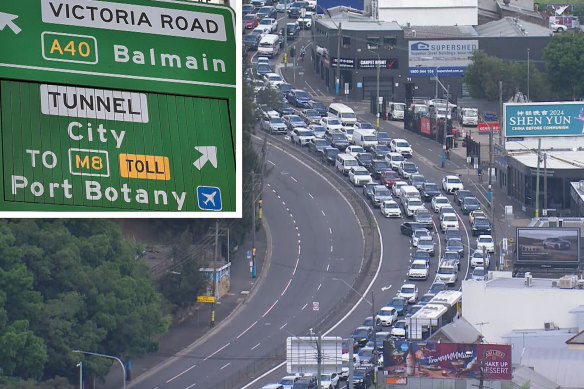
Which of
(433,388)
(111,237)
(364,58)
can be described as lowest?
(433,388)

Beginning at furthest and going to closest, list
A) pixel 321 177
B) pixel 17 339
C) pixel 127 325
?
pixel 321 177, pixel 127 325, pixel 17 339

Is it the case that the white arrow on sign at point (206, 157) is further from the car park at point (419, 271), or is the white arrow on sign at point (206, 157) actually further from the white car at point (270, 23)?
the white car at point (270, 23)

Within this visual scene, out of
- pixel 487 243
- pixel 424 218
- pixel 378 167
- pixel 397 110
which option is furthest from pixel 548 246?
pixel 397 110

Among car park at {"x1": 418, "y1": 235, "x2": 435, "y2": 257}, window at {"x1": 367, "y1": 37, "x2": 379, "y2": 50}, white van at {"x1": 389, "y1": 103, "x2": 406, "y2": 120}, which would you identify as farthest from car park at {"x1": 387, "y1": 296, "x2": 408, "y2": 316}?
window at {"x1": 367, "y1": 37, "x2": 379, "y2": 50}

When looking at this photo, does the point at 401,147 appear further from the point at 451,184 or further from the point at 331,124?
the point at 451,184

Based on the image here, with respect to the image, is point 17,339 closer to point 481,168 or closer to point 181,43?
point 481,168

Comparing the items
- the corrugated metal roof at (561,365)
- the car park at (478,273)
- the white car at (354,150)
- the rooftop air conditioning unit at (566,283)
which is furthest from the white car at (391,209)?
the corrugated metal roof at (561,365)

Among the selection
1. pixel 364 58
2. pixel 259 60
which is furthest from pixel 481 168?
pixel 259 60
